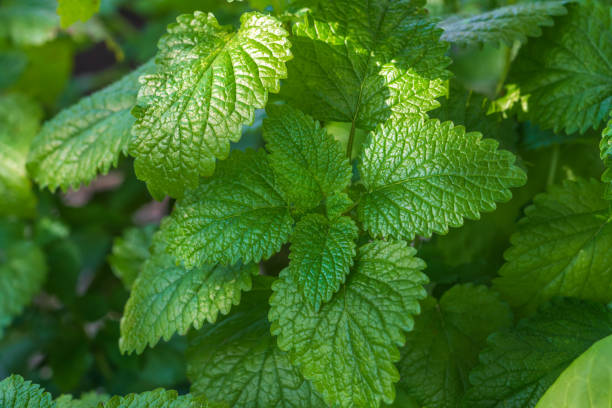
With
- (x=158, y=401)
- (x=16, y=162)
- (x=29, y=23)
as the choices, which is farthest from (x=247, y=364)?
(x=29, y=23)

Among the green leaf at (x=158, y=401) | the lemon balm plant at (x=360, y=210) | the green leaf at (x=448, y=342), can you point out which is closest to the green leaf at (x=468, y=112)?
the lemon balm plant at (x=360, y=210)

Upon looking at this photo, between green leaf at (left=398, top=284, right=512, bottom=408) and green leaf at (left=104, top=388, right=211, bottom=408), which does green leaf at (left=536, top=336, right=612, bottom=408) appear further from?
green leaf at (left=104, top=388, right=211, bottom=408)

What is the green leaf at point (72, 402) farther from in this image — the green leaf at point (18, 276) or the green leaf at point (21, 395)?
the green leaf at point (18, 276)

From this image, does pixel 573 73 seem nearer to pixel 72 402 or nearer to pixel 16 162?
pixel 72 402

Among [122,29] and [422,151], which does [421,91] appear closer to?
[422,151]

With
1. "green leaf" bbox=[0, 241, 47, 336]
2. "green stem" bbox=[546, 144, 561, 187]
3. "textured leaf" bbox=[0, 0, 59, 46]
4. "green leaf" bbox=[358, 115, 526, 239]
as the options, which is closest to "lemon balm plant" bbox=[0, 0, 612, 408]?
"green leaf" bbox=[358, 115, 526, 239]
